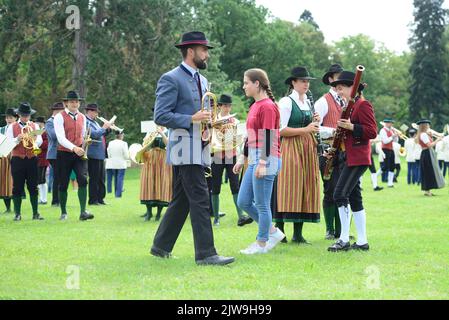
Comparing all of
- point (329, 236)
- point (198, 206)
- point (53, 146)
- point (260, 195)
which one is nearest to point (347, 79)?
point (260, 195)

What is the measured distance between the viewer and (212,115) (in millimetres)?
8414

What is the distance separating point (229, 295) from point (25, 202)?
44.4 feet

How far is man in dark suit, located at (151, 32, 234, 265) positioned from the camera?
815cm

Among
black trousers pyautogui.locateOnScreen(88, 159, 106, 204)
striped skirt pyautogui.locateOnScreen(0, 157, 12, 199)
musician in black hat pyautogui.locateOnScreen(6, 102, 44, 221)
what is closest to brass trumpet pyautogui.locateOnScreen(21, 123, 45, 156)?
musician in black hat pyautogui.locateOnScreen(6, 102, 44, 221)

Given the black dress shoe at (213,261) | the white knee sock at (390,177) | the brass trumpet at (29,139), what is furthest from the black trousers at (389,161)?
the black dress shoe at (213,261)

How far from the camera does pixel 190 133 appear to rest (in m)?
8.27

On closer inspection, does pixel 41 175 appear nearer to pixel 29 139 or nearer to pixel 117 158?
pixel 117 158

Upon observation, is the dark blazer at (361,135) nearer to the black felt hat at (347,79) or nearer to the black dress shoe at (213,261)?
the black felt hat at (347,79)

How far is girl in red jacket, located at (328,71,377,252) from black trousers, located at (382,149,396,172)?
1501cm

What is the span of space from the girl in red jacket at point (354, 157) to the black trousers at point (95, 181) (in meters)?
9.87

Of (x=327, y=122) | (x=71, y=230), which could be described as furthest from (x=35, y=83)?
(x=327, y=122)

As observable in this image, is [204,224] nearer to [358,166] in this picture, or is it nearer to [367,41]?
[358,166]

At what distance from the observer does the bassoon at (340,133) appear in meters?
8.80

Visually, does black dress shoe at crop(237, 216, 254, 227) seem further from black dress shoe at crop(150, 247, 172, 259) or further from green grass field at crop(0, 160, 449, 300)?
black dress shoe at crop(150, 247, 172, 259)
